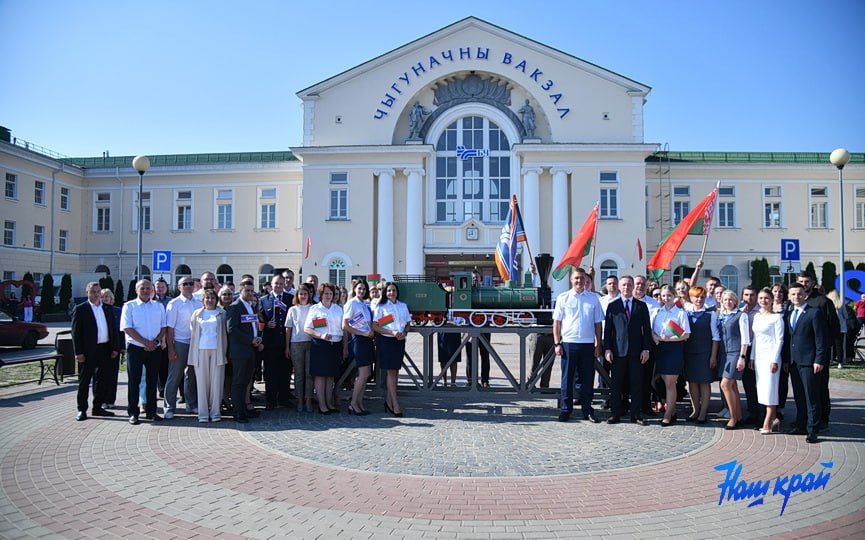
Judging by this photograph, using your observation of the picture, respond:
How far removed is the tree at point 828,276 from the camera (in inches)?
1297

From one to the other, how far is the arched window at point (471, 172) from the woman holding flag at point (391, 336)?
22677 mm

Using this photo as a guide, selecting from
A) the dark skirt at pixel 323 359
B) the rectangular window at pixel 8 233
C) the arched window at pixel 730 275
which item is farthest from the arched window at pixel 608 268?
the rectangular window at pixel 8 233

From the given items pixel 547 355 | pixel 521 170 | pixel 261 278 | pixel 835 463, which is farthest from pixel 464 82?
pixel 835 463

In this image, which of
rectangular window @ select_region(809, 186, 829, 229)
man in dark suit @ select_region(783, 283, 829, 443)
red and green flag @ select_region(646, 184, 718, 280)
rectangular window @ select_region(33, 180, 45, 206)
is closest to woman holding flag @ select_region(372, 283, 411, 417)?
man in dark suit @ select_region(783, 283, 829, 443)

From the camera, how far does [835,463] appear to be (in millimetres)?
6598

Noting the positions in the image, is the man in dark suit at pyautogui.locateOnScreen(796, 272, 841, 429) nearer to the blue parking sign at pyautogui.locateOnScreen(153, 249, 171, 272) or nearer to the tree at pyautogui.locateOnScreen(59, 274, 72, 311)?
the blue parking sign at pyautogui.locateOnScreen(153, 249, 171, 272)

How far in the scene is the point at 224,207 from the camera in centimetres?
3669

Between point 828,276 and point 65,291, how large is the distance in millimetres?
45615

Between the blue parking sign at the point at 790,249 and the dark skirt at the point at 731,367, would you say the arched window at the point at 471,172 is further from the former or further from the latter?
the dark skirt at the point at 731,367

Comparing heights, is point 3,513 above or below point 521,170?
below

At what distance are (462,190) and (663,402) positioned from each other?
23.1 metres

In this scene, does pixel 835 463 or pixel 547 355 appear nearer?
pixel 835 463

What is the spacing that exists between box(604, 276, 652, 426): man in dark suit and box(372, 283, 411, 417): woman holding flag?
3281 mm

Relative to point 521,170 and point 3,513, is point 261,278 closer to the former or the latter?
point 521,170
